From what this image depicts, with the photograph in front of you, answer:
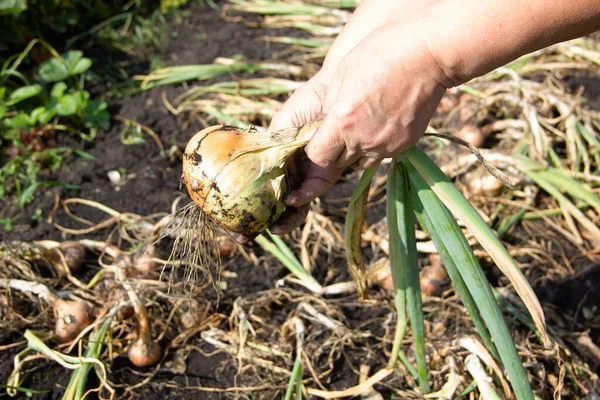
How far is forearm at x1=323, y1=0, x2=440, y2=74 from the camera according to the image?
135 cm

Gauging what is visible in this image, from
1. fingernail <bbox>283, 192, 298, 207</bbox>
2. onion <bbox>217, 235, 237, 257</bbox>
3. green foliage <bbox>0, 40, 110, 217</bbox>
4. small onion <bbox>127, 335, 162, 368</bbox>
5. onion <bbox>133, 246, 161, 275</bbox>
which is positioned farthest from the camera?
green foliage <bbox>0, 40, 110, 217</bbox>

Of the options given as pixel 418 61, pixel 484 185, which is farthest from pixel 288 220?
pixel 484 185

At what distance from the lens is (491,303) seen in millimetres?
1235

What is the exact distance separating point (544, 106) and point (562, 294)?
1.01 meters

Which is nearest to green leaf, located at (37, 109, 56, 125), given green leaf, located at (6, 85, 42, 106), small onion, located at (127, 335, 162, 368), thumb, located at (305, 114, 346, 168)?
green leaf, located at (6, 85, 42, 106)

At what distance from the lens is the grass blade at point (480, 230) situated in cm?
117

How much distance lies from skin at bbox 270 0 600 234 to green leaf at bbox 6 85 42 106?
74.6 inches

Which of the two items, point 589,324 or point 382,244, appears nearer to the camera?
point 589,324

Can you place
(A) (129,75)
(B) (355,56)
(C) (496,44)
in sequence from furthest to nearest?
1. (A) (129,75)
2. (B) (355,56)
3. (C) (496,44)

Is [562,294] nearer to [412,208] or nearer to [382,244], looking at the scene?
[382,244]

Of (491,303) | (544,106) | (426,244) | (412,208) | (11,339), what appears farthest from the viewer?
(544,106)

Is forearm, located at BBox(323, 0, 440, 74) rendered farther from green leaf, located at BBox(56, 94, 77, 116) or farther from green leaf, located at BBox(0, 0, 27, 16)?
Result: green leaf, located at BBox(0, 0, 27, 16)

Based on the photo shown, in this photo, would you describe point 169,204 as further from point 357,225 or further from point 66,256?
point 357,225

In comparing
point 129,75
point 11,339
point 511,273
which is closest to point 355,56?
point 511,273
